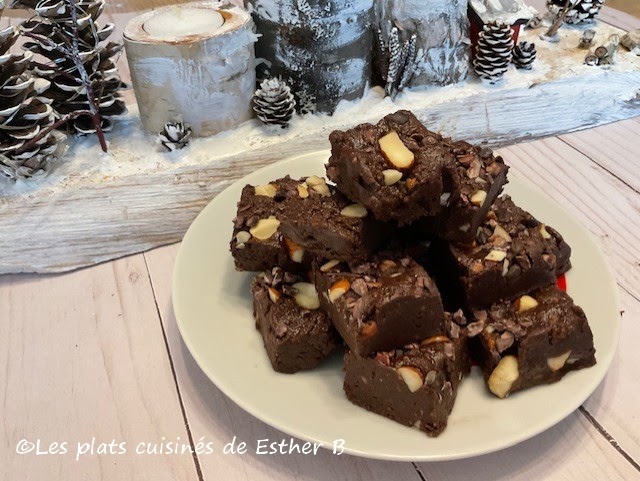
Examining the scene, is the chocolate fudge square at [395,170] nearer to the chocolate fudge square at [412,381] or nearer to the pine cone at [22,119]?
the chocolate fudge square at [412,381]

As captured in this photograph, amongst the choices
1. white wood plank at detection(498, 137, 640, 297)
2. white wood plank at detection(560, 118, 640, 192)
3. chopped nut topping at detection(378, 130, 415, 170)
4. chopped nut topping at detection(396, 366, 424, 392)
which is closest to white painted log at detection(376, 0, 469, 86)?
white wood plank at detection(498, 137, 640, 297)

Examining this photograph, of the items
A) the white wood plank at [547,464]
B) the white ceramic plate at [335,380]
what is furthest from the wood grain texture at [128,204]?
the white wood plank at [547,464]

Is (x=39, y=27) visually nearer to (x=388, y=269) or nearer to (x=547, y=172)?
(x=388, y=269)

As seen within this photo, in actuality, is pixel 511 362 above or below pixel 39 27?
below

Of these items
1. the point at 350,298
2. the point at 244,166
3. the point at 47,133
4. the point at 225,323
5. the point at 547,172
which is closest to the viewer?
the point at 350,298

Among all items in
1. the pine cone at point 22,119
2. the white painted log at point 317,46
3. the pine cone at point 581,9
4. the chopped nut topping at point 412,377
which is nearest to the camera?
the chopped nut topping at point 412,377

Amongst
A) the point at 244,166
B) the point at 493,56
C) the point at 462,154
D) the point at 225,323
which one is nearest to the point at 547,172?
the point at 493,56
